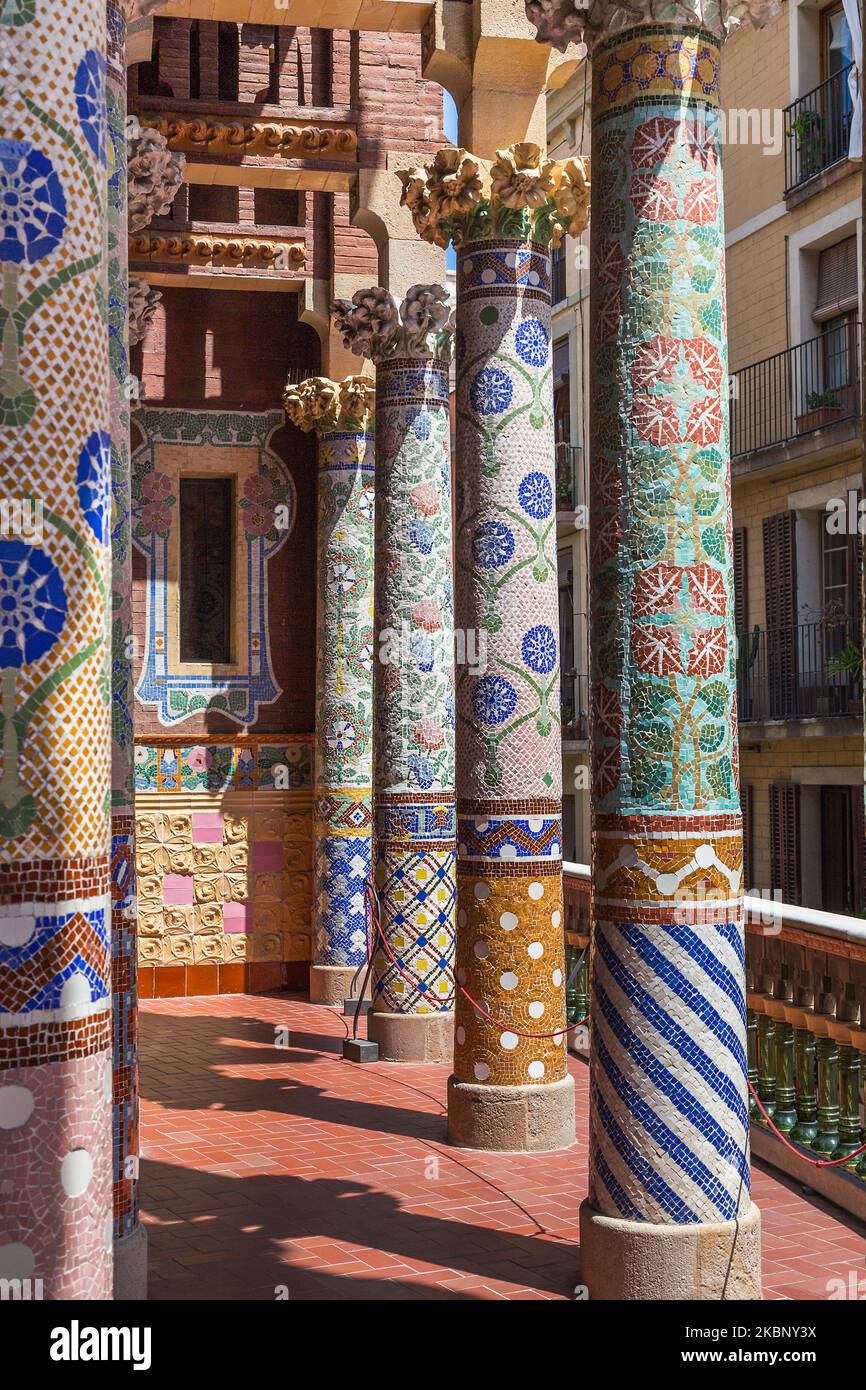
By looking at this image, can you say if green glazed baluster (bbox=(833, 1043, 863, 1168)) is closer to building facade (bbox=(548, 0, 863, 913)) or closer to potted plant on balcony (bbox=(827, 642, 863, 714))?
potted plant on balcony (bbox=(827, 642, 863, 714))

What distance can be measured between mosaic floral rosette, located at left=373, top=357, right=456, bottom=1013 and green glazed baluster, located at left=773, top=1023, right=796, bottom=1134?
148 inches

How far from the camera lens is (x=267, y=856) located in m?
13.9

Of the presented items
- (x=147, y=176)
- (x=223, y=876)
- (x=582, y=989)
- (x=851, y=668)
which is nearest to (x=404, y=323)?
(x=147, y=176)

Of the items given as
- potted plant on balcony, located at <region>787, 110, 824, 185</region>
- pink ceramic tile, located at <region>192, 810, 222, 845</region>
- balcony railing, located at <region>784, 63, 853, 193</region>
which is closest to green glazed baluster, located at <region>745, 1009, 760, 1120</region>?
pink ceramic tile, located at <region>192, 810, 222, 845</region>

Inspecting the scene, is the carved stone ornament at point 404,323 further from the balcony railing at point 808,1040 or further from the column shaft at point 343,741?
the balcony railing at point 808,1040

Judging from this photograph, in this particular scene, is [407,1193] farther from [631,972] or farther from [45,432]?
[45,432]

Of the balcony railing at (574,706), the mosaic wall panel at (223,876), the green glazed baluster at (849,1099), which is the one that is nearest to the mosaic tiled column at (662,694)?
the green glazed baluster at (849,1099)

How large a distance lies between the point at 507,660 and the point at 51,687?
17.5ft

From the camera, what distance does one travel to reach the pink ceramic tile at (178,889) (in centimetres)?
1354

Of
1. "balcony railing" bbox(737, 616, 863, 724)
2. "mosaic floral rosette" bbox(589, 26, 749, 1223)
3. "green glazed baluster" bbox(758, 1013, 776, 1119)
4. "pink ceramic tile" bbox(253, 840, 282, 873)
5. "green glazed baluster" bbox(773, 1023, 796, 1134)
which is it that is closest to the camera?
"mosaic floral rosette" bbox(589, 26, 749, 1223)

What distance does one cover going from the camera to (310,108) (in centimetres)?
1223

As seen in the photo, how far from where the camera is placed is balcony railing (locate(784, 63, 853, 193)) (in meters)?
19.3

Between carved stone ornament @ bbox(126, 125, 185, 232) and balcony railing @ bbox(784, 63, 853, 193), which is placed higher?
balcony railing @ bbox(784, 63, 853, 193)

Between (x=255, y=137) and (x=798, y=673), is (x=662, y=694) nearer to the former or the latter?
(x=255, y=137)
